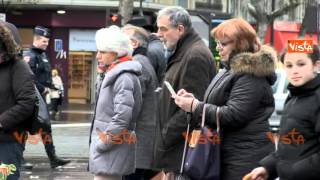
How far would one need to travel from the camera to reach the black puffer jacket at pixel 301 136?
3.83 meters

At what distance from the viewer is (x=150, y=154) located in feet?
21.3

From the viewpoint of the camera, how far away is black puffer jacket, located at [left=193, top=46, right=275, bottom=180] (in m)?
4.51

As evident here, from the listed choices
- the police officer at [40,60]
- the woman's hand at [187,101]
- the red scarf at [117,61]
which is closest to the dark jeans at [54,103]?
the police officer at [40,60]

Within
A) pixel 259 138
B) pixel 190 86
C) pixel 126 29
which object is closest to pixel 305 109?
pixel 259 138

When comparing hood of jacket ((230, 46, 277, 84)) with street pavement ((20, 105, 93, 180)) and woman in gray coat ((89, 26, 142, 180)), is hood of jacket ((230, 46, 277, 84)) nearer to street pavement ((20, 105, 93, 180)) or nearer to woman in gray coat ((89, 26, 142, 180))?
woman in gray coat ((89, 26, 142, 180))

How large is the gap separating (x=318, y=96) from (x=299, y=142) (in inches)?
11.3

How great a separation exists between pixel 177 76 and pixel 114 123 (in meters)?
0.64

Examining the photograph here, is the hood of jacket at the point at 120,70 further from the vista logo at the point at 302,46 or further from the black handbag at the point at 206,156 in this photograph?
the vista logo at the point at 302,46

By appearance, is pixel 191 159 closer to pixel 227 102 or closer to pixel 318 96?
pixel 227 102

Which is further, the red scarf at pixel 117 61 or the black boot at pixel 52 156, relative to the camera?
the black boot at pixel 52 156

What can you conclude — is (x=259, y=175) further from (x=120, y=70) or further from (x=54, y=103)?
(x=54, y=103)

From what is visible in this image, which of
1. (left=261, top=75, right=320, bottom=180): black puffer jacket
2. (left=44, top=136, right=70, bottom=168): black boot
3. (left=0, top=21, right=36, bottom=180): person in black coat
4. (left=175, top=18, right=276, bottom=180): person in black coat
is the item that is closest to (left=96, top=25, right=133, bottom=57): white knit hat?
(left=0, top=21, right=36, bottom=180): person in black coat

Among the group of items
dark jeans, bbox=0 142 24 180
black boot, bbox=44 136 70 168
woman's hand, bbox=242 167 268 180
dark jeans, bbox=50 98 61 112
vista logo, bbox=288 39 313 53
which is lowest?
dark jeans, bbox=50 98 61 112

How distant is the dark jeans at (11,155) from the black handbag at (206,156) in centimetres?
169
